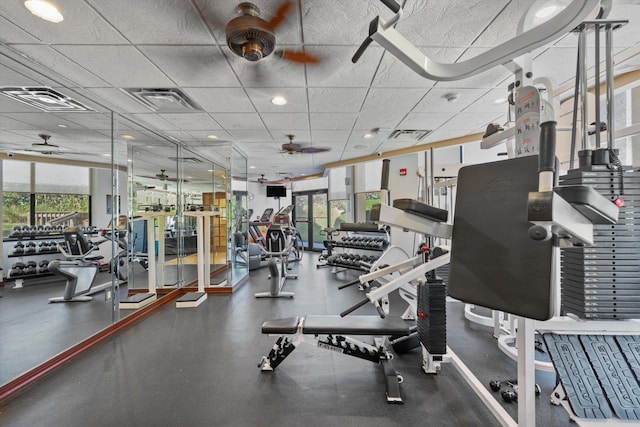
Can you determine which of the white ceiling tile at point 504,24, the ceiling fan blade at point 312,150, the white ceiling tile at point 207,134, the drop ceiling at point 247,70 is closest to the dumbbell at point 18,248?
the drop ceiling at point 247,70

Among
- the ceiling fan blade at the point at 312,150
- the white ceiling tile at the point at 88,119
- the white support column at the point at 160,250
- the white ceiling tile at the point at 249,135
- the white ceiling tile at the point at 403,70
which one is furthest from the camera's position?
the ceiling fan blade at the point at 312,150

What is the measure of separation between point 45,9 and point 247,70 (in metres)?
1.42

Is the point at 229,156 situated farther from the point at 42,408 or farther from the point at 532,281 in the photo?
the point at 532,281

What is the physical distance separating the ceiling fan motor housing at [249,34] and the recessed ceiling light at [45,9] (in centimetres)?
119

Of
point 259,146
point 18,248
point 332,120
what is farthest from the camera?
point 259,146

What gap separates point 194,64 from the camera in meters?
2.43

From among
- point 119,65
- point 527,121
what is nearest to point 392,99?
point 527,121

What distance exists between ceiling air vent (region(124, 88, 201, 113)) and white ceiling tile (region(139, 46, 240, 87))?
31cm

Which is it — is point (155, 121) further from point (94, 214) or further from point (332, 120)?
point (332, 120)

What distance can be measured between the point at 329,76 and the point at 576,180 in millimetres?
2231

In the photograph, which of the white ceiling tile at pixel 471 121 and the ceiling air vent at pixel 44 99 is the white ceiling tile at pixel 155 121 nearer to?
the ceiling air vent at pixel 44 99

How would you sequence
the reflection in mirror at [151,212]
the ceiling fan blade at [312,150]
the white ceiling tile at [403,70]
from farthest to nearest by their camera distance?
the ceiling fan blade at [312,150], the reflection in mirror at [151,212], the white ceiling tile at [403,70]

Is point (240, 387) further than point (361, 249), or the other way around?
point (361, 249)

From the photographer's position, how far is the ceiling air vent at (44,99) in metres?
2.81
